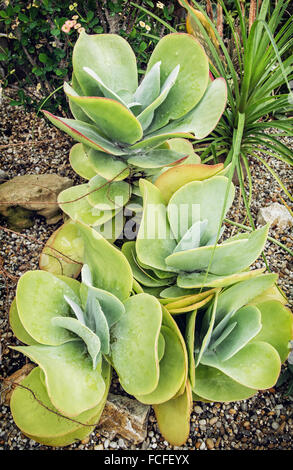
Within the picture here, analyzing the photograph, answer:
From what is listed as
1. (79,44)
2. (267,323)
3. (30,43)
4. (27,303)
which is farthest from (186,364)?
(30,43)

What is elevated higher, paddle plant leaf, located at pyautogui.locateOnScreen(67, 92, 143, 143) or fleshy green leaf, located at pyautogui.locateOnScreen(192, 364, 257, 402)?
paddle plant leaf, located at pyautogui.locateOnScreen(67, 92, 143, 143)

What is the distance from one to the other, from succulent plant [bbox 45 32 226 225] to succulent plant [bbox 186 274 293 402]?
0.37 metres

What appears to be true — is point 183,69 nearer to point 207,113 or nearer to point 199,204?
point 207,113

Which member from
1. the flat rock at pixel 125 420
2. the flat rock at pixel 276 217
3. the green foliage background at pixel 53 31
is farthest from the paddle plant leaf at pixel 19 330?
the flat rock at pixel 276 217

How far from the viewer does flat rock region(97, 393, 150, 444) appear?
94 cm

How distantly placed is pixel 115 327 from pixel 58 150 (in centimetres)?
85

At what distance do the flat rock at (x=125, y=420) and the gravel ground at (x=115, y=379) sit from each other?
0.03 m

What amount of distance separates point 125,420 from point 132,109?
0.81m

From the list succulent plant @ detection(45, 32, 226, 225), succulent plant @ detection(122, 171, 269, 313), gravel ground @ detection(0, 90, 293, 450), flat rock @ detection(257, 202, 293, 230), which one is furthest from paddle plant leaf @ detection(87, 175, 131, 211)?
flat rock @ detection(257, 202, 293, 230)

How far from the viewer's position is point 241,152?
1376 millimetres

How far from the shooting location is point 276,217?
4.45 feet

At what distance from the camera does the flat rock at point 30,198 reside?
1213 mm

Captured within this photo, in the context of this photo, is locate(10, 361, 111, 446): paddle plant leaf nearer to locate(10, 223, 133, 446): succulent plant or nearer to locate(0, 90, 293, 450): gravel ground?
locate(10, 223, 133, 446): succulent plant

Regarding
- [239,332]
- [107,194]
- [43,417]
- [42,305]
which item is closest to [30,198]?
[107,194]
